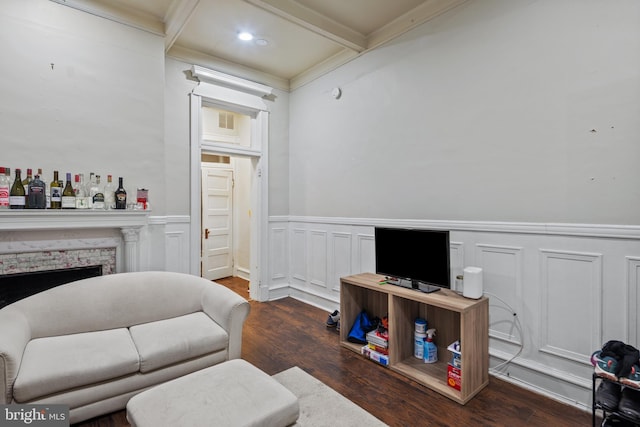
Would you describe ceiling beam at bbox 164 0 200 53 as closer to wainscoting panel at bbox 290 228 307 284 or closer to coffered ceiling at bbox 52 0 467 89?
coffered ceiling at bbox 52 0 467 89

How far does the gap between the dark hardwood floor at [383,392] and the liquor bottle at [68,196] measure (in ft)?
5.31

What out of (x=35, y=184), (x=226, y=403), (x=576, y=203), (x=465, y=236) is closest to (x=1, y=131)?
(x=35, y=184)

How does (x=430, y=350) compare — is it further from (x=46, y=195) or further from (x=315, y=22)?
(x=46, y=195)

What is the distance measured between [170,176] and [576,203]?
3.88m

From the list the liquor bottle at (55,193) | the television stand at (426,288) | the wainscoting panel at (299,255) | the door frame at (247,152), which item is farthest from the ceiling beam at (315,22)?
the television stand at (426,288)

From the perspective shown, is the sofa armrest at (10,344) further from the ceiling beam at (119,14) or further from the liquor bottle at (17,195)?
the ceiling beam at (119,14)

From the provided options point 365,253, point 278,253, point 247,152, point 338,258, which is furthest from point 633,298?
point 247,152

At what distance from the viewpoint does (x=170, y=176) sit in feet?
12.3

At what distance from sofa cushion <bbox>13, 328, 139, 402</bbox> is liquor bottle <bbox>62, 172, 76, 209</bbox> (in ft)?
3.35

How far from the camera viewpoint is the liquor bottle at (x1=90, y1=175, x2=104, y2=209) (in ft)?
9.16

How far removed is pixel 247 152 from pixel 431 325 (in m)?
3.12

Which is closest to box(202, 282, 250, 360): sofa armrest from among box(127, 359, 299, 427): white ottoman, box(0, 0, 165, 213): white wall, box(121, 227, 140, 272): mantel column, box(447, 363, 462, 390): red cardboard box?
box(127, 359, 299, 427): white ottoman

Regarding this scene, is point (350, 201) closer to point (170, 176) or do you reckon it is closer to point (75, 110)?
point (170, 176)

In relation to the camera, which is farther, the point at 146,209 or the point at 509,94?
the point at 146,209
